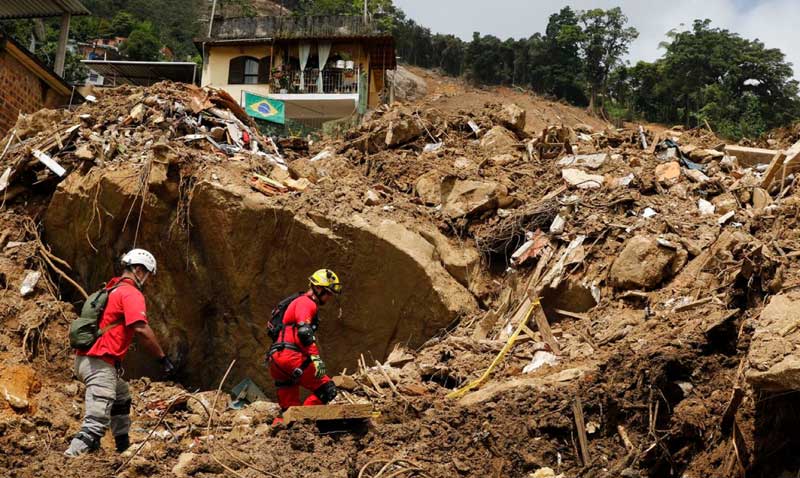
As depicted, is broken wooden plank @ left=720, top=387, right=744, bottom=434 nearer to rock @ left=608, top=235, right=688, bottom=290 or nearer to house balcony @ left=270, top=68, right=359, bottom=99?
rock @ left=608, top=235, right=688, bottom=290

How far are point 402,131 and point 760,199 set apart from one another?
5.44m

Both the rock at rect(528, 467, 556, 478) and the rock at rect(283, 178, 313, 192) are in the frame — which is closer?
the rock at rect(528, 467, 556, 478)

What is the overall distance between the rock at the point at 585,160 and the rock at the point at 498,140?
3.38 ft

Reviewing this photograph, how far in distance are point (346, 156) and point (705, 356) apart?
7170mm

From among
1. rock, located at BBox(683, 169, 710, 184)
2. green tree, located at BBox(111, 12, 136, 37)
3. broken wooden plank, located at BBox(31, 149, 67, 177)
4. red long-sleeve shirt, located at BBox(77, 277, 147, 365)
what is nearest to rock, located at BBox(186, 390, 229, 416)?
red long-sleeve shirt, located at BBox(77, 277, 147, 365)

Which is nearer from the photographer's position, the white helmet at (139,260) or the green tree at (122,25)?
the white helmet at (139,260)

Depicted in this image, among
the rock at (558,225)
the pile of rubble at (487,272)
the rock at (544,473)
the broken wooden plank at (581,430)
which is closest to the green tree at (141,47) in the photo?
the pile of rubble at (487,272)

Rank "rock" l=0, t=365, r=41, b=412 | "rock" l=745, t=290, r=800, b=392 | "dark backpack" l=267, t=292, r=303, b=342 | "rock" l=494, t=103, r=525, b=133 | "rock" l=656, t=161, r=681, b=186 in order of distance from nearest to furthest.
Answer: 1. "rock" l=745, t=290, r=800, b=392
2. "dark backpack" l=267, t=292, r=303, b=342
3. "rock" l=0, t=365, r=41, b=412
4. "rock" l=656, t=161, r=681, b=186
5. "rock" l=494, t=103, r=525, b=133

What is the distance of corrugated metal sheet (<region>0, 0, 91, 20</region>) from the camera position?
60.8 ft

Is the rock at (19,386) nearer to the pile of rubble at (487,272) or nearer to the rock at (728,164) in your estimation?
the pile of rubble at (487,272)

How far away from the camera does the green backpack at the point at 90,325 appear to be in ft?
19.5

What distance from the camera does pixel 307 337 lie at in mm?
6742

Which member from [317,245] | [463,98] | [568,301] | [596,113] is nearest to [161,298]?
[317,245]

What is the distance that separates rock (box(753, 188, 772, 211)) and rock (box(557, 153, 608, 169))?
2145mm
